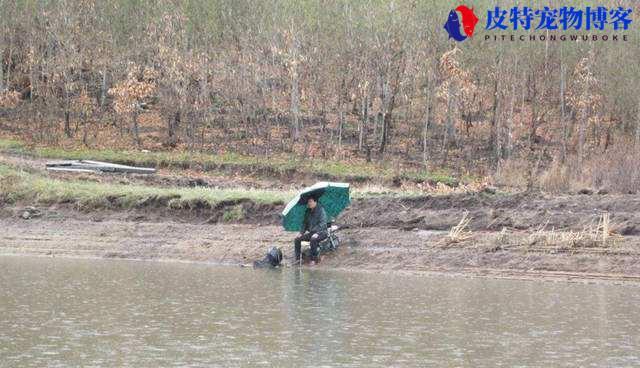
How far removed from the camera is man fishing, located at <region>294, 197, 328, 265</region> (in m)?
23.6

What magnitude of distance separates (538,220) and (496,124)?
2677cm

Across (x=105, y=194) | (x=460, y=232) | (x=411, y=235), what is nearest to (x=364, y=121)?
(x=105, y=194)

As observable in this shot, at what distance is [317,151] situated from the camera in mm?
47500

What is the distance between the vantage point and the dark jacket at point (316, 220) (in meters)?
23.6

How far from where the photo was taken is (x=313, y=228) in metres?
23.7

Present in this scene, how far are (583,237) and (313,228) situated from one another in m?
5.94

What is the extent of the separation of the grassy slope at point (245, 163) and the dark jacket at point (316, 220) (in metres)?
15.8

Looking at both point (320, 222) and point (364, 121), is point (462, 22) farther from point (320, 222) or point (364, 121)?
point (320, 222)

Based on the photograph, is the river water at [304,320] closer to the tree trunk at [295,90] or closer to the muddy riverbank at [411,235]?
the muddy riverbank at [411,235]

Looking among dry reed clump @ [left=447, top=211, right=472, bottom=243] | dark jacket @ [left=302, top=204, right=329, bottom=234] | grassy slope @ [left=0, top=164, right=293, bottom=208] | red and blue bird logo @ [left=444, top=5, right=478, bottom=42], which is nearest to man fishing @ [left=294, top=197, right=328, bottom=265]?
dark jacket @ [left=302, top=204, right=329, bottom=234]

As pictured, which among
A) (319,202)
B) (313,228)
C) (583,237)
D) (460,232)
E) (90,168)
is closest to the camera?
(583,237)

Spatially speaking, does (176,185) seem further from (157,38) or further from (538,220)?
(157,38)

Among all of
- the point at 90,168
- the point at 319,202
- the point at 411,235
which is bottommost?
the point at 411,235

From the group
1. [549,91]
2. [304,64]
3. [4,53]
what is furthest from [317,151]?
[4,53]
